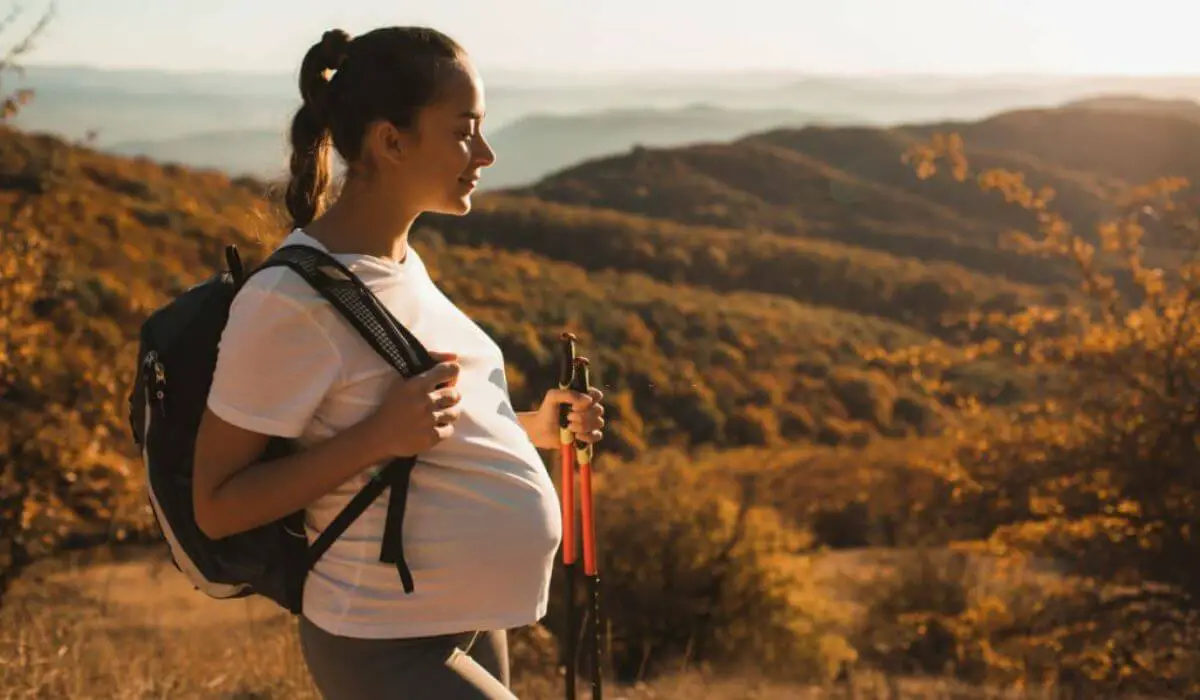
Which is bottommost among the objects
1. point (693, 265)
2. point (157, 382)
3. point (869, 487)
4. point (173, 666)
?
point (693, 265)

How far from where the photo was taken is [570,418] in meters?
2.25

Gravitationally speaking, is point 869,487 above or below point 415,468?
below

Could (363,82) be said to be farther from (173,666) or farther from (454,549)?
(173,666)

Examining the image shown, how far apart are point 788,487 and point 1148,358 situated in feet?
19.3

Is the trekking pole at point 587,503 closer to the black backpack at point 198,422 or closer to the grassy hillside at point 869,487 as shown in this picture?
the grassy hillside at point 869,487

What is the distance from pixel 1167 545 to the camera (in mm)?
6316

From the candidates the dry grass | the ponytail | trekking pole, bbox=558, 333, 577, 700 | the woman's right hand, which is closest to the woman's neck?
the ponytail

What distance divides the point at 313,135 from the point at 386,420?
19.6 inches

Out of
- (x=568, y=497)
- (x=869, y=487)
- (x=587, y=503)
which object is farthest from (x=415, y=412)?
(x=869, y=487)

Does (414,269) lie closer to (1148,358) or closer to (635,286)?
(1148,358)

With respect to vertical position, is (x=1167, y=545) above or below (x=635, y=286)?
above

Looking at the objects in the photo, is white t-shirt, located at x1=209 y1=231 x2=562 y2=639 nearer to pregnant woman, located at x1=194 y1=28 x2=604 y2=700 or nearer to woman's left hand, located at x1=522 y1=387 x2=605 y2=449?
pregnant woman, located at x1=194 y1=28 x2=604 y2=700

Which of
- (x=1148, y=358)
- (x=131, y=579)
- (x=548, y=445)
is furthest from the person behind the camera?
(x=131, y=579)

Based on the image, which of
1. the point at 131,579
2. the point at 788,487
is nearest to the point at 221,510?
the point at 131,579
